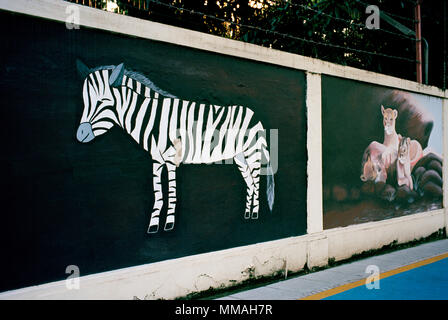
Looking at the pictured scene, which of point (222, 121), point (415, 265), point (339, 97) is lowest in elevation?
point (415, 265)

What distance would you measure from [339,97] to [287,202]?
2.30 m

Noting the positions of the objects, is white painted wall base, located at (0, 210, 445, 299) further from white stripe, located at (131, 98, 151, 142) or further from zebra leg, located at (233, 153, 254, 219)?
white stripe, located at (131, 98, 151, 142)

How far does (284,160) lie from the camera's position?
720 cm

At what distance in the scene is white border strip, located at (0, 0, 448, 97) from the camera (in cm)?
460

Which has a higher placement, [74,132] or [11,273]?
[74,132]

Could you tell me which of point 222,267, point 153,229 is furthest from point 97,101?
point 222,267

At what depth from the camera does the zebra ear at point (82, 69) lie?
490 cm

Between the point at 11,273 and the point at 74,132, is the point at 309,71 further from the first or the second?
the point at 11,273

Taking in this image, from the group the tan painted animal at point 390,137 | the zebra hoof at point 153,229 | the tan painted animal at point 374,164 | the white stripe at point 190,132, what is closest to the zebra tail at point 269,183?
the white stripe at point 190,132

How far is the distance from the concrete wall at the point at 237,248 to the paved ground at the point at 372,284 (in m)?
0.32

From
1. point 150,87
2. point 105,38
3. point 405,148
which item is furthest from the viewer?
point 405,148

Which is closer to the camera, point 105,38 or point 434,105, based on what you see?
point 105,38

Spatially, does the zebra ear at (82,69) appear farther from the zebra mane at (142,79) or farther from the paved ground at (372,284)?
the paved ground at (372,284)

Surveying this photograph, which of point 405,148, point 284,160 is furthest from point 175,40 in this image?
point 405,148
